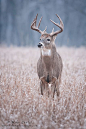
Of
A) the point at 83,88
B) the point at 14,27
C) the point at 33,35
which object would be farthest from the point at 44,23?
the point at 83,88

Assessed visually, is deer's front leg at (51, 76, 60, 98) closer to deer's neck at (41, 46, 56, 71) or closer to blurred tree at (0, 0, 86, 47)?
deer's neck at (41, 46, 56, 71)

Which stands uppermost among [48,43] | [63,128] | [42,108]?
[48,43]

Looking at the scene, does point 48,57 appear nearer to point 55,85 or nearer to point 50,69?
point 50,69

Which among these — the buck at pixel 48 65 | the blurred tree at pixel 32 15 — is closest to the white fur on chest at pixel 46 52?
the buck at pixel 48 65

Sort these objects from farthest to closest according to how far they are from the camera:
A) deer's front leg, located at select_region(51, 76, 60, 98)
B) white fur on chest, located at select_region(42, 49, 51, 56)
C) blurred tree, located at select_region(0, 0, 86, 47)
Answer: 1. blurred tree, located at select_region(0, 0, 86, 47)
2. deer's front leg, located at select_region(51, 76, 60, 98)
3. white fur on chest, located at select_region(42, 49, 51, 56)

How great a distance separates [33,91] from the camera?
3.52 m

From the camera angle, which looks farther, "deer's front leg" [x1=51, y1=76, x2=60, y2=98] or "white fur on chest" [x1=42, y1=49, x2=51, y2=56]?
"deer's front leg" [x1=51, y1=76, x2=60, y2=98]

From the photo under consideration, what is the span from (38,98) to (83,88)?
1.33 metres

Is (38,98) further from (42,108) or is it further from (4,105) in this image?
(4,105)

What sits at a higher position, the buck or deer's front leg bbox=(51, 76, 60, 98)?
the buck

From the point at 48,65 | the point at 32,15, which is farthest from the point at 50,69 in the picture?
the point at 32,15

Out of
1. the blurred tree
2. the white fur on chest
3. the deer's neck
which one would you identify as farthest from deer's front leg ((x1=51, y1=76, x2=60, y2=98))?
the blurred tree

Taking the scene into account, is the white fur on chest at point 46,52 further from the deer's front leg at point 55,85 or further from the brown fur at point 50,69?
the deer's front leg at point 55,85

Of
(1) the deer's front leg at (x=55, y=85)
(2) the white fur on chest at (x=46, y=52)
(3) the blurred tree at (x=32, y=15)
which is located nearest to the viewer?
(2) the white fur on chest at (x=46, y=52)
